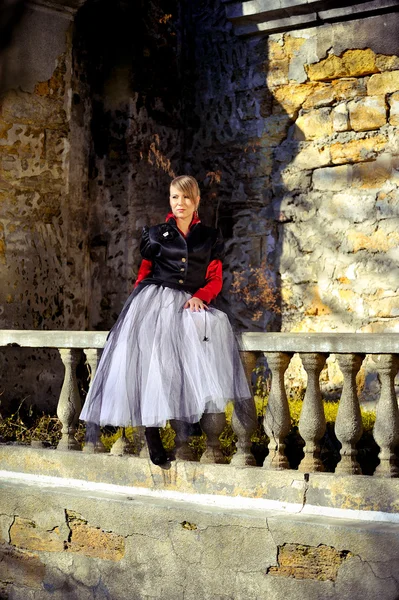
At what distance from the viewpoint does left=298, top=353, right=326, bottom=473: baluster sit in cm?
371

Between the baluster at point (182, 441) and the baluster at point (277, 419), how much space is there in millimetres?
390

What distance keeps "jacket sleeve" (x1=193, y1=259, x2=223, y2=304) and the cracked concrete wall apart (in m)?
0.94

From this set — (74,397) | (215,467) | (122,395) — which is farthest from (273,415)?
(74,397)

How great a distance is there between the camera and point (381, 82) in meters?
6.04

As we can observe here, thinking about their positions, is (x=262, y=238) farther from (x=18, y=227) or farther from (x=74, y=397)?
(x=74, y=397)

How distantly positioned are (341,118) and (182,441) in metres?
3.08

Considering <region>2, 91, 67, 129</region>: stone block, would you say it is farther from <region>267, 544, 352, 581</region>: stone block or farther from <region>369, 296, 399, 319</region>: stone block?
<region>267, 544, 352, 581</region>: stone block

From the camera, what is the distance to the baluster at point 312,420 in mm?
3711

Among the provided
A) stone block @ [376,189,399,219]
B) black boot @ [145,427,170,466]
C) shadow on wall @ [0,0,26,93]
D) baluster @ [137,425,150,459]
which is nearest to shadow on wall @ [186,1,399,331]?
stone block @ [376,189,399,219]

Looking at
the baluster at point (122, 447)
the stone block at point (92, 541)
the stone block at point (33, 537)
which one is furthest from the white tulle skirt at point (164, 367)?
the stone block at point (33, 537)

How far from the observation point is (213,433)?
13.0ft

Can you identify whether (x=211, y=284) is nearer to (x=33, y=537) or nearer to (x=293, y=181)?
(x=33, y=537)

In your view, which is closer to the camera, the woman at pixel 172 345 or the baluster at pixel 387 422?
the baluster at pixel 387 422

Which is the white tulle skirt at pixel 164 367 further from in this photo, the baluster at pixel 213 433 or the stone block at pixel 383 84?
the stone block at pixel 383 84
